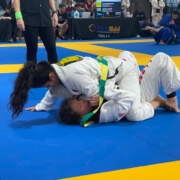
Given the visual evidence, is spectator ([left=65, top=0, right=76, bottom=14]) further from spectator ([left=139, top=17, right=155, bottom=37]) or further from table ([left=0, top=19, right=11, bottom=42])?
table ([left=0, top=19, right=11, bottom=42])

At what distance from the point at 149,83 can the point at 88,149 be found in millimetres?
1278

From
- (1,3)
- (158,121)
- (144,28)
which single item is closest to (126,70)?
(158,121)

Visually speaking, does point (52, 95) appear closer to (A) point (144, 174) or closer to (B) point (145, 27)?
(A) point (144, 174)

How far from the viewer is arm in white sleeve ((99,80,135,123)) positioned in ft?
10.6

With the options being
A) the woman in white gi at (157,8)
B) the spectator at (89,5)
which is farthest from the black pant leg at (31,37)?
the woman in white gi at (157,8)

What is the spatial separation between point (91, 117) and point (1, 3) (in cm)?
1279

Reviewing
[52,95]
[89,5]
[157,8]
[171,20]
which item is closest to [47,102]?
[52,95]

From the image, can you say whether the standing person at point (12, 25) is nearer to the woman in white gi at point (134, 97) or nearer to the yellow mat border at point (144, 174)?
the woman in white gi at point (134, 97)

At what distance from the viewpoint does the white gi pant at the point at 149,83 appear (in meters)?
3.46

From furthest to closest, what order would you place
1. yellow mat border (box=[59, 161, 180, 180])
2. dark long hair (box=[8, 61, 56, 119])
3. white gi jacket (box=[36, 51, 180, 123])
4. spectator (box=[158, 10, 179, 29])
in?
spectator (box=[158, 10, 179, 29])
white gi jacket (box=[36, 51, 180, 123])
dark long hair (box=[8, 61, 56, 119])
yellow mat border (box=[59, 161, 180, 180])

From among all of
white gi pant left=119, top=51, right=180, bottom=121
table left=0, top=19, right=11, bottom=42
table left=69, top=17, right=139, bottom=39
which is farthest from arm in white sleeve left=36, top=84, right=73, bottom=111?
table left=69, top=17, right=139, bottom=39

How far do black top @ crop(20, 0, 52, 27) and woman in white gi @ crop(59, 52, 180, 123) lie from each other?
164cm

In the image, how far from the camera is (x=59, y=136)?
3068 millimetres

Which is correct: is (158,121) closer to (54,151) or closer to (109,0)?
(54,151)
